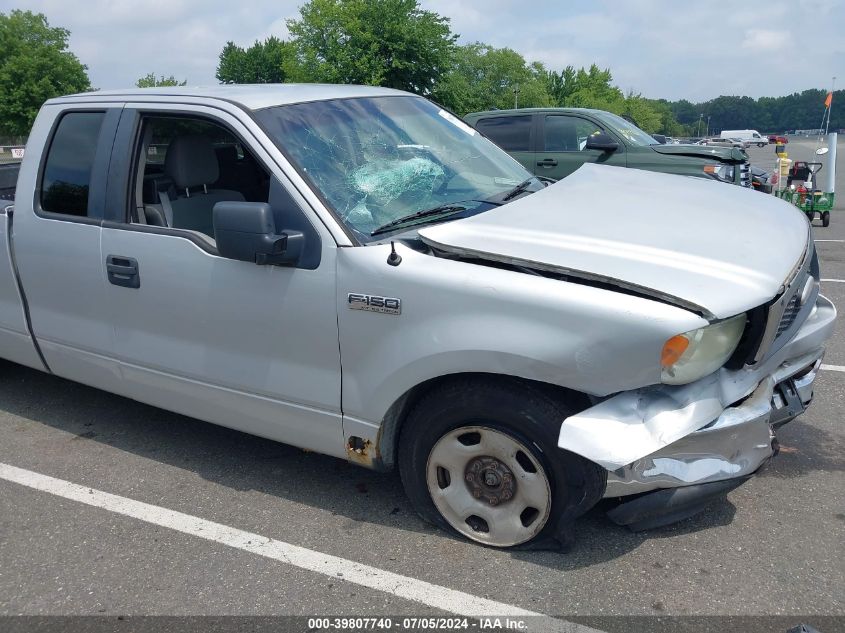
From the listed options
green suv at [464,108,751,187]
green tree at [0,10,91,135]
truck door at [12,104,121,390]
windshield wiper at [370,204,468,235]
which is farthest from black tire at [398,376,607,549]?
green tree at [0,10,91,135]

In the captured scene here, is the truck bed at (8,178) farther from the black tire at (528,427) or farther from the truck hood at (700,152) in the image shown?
the truck hood at (700,152)

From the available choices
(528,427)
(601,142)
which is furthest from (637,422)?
(601,142)

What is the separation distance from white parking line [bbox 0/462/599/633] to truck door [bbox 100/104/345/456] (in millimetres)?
459

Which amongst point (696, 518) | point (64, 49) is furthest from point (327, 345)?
point (64, 49)

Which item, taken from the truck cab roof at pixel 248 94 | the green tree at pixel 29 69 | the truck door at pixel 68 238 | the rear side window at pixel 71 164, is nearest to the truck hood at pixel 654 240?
the truck cab roof at pixel 248 94

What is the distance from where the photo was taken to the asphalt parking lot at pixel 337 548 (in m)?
2.74

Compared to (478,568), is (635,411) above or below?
above

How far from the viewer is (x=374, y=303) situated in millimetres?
2863

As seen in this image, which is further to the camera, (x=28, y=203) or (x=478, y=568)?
(x=28, y=203)

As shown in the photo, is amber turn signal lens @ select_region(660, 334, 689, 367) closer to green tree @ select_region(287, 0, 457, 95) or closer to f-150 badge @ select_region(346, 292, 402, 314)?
f-150 badge @ select_region(346, 292, 402, 314)

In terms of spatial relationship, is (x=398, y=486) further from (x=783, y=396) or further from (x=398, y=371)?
(x=783, y=396)

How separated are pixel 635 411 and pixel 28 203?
3.37 m

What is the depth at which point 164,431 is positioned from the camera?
4363 millimetres

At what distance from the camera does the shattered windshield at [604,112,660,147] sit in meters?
10.1
